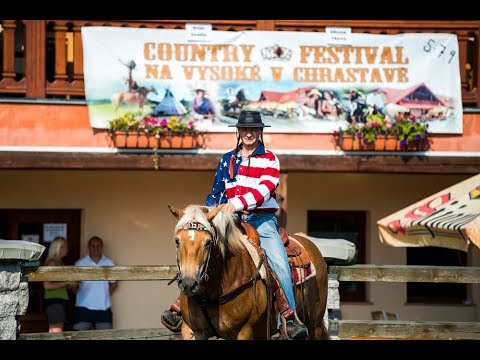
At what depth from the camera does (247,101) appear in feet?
49.0

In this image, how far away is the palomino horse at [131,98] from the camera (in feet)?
48.2

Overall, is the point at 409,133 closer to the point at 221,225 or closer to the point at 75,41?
the point at 75,41

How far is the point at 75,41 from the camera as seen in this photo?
1497 cm

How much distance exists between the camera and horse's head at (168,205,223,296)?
6.61 meters

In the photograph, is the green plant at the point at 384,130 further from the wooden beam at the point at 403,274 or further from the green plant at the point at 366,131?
the wooden beam at the point at 403,274

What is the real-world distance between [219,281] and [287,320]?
0.72m

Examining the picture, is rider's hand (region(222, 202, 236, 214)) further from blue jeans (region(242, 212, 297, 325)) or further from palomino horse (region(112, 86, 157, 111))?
palomino horse (region(112, 86, 157, 111))

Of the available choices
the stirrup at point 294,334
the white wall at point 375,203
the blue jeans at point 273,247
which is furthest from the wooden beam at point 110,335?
the white wall at point 375,203

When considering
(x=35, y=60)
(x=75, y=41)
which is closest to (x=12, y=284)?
(x=35, y=60)

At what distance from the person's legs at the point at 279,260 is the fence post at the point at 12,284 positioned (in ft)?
5.87

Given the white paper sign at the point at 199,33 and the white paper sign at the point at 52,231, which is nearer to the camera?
the white paper sign at the point at 199,33

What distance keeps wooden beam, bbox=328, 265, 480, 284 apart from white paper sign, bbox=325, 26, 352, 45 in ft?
19.9
